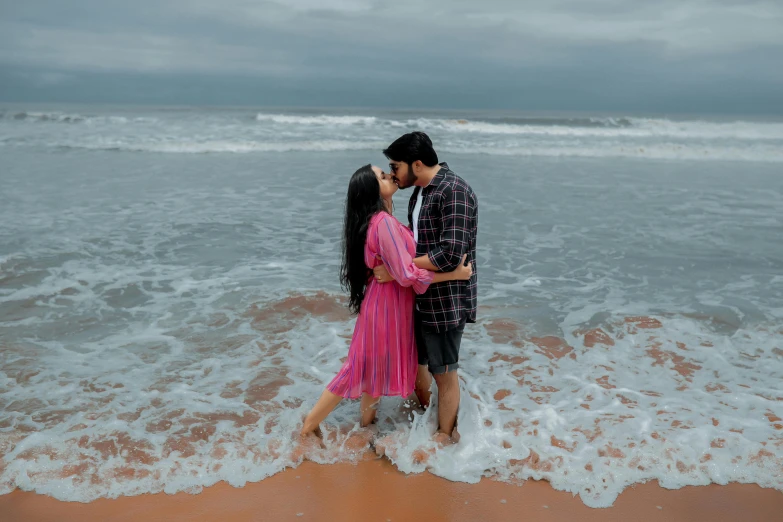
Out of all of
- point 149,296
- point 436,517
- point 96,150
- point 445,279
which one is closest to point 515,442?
point 436,517

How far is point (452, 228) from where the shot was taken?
3307mm

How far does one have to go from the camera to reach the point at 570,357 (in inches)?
209

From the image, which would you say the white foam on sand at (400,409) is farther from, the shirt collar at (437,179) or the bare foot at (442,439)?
the shirt collar at (437,179)

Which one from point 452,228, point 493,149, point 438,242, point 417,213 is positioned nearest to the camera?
point 452,228

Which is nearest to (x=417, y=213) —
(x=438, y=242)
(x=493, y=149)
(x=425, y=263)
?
(x=438, y=242)

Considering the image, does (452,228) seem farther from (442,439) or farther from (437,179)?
(442,439)

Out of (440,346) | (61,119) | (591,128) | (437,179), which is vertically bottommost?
(440,346)

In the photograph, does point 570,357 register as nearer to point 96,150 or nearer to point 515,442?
point 515,442

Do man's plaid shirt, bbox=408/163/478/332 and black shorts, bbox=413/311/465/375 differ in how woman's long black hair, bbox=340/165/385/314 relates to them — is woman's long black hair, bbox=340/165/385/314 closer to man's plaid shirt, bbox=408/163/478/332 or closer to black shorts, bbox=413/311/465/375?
man's plaid shirt, bbox=408/163/478/332

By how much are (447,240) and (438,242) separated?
126 millimetres

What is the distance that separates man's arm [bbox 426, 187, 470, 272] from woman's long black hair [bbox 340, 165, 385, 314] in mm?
387

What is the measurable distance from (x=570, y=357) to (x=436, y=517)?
8.26ft

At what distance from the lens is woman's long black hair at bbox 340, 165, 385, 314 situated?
11.1ft

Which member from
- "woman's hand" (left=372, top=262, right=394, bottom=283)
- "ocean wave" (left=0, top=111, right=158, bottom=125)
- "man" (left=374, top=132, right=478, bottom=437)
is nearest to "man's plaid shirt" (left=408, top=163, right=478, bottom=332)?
"man" (left=374, top=132, right=478, bottom=437)
